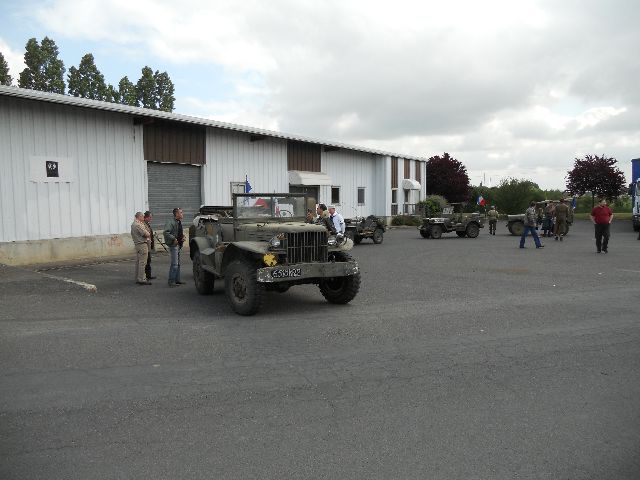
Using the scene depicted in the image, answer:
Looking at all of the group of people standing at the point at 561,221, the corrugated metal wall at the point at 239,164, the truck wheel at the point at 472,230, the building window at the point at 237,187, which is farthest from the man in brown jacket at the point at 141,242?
the truck wheel at the point at 472,230

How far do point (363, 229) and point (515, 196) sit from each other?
2406 cm

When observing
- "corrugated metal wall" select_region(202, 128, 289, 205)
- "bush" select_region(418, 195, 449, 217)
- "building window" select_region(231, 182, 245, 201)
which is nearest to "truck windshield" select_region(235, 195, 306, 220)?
"corrugated metal wall" select_region(202, 128, 289, 205)

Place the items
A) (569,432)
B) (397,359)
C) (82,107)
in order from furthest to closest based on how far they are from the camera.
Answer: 1. (82,107)
2. (397,359)
3. (569,432)

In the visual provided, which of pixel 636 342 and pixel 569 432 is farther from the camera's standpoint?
pixel 636 342

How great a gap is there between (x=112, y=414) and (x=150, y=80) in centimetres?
4980

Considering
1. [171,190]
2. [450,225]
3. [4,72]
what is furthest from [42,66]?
[450,225]

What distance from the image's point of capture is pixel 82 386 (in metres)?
4.47

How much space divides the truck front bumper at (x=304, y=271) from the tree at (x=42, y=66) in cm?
3991

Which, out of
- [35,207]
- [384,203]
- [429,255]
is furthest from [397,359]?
[384,203]

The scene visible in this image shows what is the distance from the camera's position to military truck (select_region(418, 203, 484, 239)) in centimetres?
2269

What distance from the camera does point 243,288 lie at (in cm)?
740

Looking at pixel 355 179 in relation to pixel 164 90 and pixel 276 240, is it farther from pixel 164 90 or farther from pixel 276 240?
pixel 164 90

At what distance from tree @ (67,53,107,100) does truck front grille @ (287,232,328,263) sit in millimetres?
40631

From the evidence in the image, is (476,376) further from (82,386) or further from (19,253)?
(19,253)
